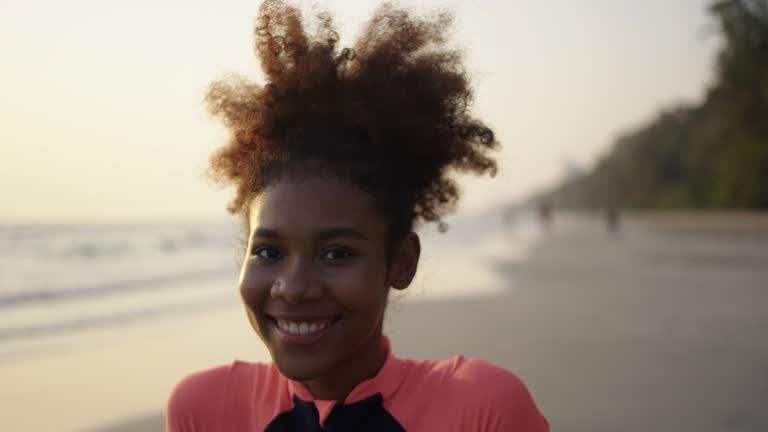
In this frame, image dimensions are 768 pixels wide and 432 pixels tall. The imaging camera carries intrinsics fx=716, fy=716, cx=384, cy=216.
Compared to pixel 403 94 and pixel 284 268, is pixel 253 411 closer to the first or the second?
pixel 284 268

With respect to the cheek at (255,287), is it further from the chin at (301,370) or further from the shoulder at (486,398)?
the shoulder at (486,398)

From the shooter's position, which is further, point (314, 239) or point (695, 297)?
point (695, 297)

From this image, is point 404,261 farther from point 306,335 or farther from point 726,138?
point 726,138

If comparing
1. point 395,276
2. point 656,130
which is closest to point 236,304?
point 395,276

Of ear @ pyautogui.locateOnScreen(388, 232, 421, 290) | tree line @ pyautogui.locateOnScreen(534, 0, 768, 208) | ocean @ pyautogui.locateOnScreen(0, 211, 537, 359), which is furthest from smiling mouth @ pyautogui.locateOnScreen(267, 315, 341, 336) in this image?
tree line @ pyautogui.locateOnScreen(534, 0, 768, 208)

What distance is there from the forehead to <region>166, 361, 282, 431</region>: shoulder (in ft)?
1.44

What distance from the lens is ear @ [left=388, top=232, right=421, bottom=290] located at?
2119 mm

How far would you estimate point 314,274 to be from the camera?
6.13 feet

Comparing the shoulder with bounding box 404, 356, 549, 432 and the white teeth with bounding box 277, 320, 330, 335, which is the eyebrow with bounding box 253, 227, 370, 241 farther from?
the shoulder with bounding box 404, 356, 549, 432

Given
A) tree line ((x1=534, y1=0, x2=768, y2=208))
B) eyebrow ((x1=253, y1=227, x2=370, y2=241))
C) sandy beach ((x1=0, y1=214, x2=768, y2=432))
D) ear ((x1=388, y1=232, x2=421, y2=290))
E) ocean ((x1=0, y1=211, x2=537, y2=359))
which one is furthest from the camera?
tree line ((x1=534, y1=0, x2=768, y2=208))

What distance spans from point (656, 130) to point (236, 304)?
79.9 meters

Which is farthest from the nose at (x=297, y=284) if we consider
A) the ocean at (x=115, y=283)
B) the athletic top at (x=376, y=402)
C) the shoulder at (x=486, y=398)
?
the ocean at (x=115, y=283)

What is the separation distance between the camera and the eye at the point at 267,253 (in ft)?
6.37

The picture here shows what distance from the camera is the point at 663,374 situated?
18.5 ft
